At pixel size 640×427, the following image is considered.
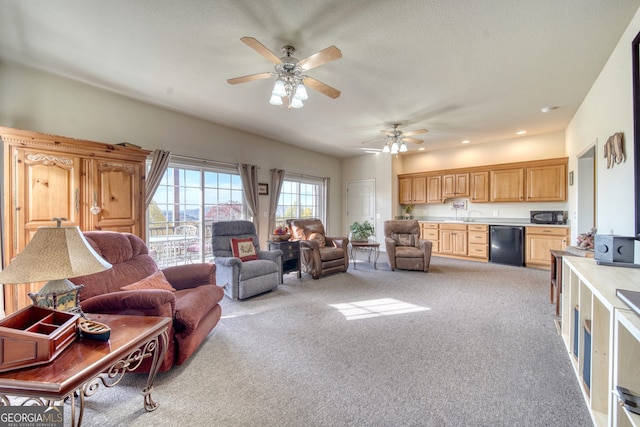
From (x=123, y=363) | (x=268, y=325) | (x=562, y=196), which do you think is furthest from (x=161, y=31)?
(x=562, y=196)

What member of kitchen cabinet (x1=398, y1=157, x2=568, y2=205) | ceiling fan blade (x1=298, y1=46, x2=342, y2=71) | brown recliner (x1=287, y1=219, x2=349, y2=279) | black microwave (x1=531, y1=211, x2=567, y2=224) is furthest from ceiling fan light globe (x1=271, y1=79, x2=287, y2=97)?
black microwave (x1=531, y1=211, x2=567, y2=224)

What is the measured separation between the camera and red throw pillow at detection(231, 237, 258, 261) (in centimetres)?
377

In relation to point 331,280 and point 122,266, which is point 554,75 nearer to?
point 331,280

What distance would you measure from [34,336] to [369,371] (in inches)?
75.8

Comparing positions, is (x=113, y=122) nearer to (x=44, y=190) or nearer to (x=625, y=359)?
(x=44, y=190)

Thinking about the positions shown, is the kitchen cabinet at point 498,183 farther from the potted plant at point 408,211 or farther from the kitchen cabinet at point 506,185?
the potted plant at point 408,211

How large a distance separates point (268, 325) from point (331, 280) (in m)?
1.81

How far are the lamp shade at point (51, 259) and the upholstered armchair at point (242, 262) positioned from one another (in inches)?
78.0

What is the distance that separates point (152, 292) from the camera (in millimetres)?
1795

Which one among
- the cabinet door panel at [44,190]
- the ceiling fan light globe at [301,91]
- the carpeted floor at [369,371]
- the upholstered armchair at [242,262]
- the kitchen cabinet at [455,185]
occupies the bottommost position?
the carpeted floor at [369,371]

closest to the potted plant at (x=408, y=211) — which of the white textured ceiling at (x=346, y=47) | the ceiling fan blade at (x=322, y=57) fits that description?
the white textured ceiling at (x=346, y=47)

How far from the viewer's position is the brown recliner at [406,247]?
4.80 m

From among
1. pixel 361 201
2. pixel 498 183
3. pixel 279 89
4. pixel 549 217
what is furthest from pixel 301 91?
pixel 549 217

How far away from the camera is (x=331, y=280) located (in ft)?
14.2
